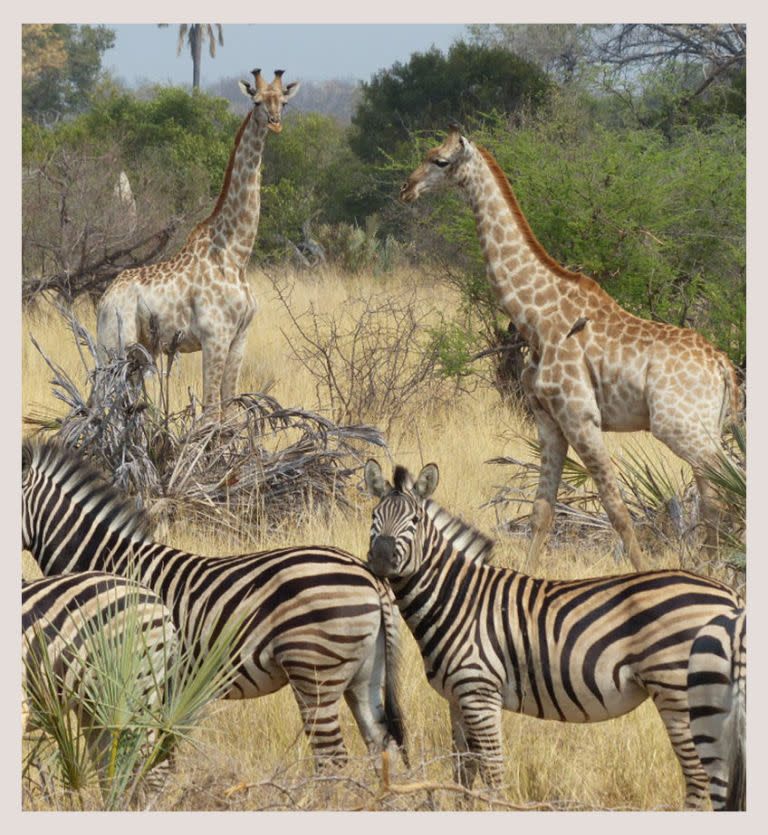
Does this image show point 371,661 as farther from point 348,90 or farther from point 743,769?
point 348,90

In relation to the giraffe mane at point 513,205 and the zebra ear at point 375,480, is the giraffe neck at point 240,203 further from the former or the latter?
the zebra ear at point 375,480

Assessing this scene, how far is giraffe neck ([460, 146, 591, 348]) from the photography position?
753 centimetres

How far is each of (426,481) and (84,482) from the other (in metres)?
1.58

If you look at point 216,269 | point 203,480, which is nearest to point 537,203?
point 216,269

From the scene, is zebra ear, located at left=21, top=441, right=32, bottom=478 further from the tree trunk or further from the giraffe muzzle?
the tree trunk

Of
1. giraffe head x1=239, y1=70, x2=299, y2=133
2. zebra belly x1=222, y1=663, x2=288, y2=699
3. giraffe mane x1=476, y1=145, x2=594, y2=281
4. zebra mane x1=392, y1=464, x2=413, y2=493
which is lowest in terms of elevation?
zebra belly x1=222, y1=663, x2=288, y2=699

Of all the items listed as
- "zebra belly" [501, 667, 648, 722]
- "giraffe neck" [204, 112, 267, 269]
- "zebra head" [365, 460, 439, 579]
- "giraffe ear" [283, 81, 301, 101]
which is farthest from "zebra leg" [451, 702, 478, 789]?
"giraffe neck" [204, 112, 267, 269]

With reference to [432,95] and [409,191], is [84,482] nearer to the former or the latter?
[409,191]

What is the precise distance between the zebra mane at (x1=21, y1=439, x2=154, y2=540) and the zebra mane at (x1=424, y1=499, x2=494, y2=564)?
1305mm

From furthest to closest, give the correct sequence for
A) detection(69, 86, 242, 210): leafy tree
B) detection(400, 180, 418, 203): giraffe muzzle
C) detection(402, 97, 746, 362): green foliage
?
detection(69, 86, 242, 210): leafy tree
detection(402, 97, 746, 362): green foliage
detection(400, 180, 418, 203): giraffe muzzle

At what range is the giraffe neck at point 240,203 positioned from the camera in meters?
9.81

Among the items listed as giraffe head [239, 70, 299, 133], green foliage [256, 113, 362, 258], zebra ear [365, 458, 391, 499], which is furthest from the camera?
green foliage [256, 113, 362, 258]

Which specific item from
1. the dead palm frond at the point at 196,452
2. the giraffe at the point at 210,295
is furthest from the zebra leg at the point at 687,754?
the giraffe at the point at 210,295

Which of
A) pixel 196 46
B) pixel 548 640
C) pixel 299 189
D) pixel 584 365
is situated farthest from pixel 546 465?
pixel 196 46
